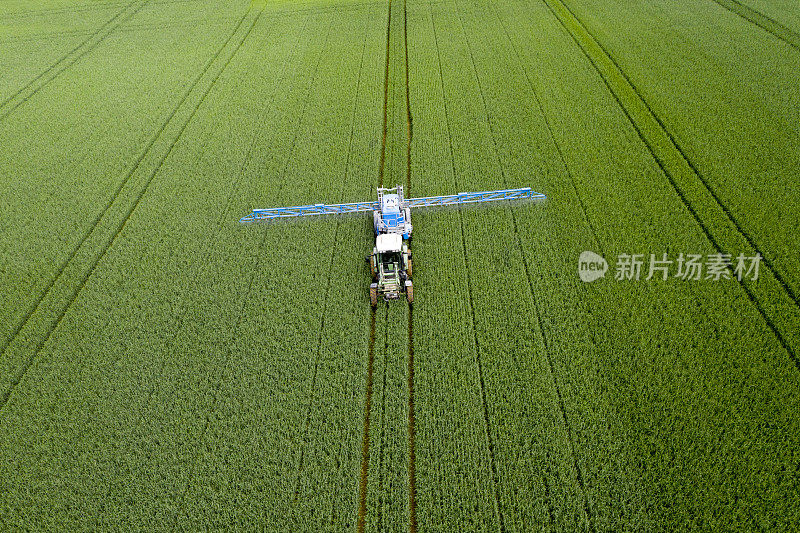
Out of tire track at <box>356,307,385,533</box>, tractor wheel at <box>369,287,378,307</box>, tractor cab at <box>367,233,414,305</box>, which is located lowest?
tire track at <box>356,307,385,533</box>

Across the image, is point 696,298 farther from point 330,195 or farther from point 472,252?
point 330,195

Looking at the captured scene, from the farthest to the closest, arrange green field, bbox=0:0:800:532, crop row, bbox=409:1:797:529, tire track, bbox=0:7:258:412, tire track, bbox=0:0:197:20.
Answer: tire track, bbox=0:0:197:20 < tire track, bbox=0:7:258:412 < green field, bbox=0:0:800:532 < crop row, bbox=409:1:797:529

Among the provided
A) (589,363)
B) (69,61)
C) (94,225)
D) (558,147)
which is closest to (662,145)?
(558,147)

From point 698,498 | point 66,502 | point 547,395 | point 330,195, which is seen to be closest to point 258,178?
point 330,195

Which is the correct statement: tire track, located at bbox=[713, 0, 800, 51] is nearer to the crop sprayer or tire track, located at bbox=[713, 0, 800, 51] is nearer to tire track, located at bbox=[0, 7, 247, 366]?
the crop sprayer

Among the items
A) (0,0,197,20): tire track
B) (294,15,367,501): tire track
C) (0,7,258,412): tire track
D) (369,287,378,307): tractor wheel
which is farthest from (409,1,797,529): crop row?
(0,0,197,20): tire track

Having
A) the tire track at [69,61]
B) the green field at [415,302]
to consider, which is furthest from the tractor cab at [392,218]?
the tire track at [69,61]

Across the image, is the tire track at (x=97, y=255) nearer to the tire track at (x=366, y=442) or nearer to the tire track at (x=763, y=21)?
the tire track at (x=366, y=442)
